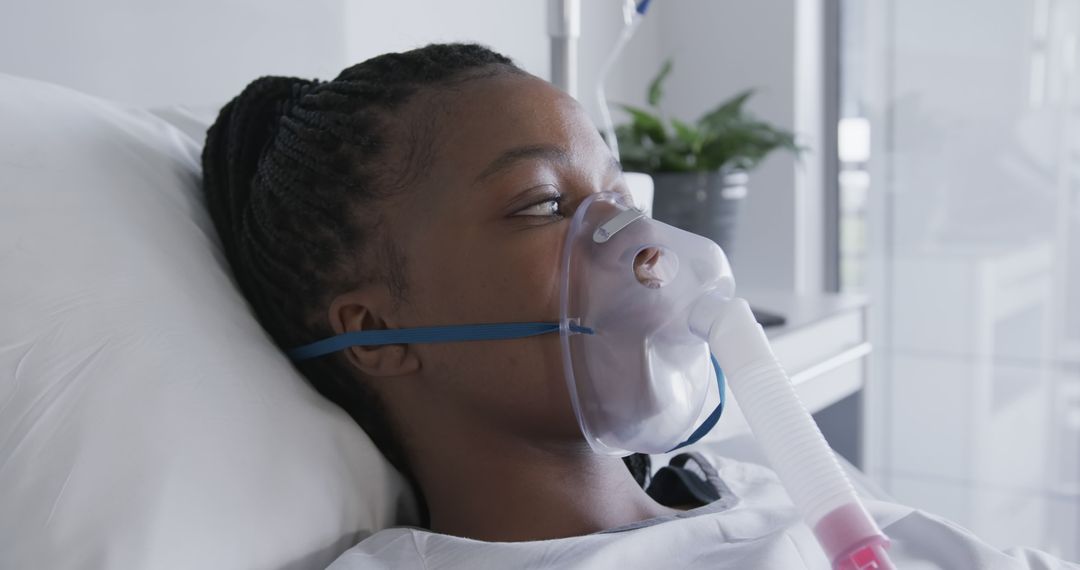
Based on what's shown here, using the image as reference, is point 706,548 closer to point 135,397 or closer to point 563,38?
point 135,397

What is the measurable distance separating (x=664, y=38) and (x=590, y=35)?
0.42m

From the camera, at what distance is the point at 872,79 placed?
2.80 metres

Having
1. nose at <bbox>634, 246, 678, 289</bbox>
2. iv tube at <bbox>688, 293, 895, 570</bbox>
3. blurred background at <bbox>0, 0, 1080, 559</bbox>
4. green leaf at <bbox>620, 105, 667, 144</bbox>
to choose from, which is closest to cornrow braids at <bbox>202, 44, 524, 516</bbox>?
nose at <bbox>634, 246, 678, 289</bbox>

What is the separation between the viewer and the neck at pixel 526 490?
0.94 m

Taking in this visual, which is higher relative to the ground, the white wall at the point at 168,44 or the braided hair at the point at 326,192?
the white wall at the point at 168,44

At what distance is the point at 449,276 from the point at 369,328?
0.11m

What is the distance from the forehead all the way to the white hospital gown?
321 mm

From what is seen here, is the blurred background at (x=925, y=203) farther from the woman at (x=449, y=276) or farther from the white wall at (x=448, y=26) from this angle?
the woman at (x=449, y=276)

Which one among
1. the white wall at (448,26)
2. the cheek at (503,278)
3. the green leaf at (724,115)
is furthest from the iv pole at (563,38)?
the cheek at (503,278)

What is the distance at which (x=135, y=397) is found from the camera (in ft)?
2.63

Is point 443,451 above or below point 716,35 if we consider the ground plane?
below

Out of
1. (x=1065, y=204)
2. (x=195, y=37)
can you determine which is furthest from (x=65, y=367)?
(x=1065, y=204)

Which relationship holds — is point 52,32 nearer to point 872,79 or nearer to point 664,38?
point 664,38

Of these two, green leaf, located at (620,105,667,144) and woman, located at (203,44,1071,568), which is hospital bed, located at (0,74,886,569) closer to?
woman, located at (203,44,1071,568)
